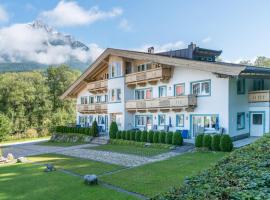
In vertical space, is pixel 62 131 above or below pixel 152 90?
below

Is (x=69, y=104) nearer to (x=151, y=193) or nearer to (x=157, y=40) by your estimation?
(x=157, y=40)

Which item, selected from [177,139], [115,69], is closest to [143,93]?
[115,69]

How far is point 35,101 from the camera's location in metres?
52.7

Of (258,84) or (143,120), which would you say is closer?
(258,84)

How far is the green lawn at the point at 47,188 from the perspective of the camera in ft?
31.4

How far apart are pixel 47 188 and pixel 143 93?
55.7 feet

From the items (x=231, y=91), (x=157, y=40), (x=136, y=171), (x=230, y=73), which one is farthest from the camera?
(x=157, y=40)

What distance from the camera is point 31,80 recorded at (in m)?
54.3

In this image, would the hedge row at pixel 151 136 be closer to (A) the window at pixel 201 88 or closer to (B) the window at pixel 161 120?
(B) the window at pixel 161 120

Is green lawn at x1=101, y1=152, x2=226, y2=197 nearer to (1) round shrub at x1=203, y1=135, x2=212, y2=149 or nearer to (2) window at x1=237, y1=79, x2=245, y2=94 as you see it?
(1) round shrub at x1=203, y1=135, x2=212, y2=149

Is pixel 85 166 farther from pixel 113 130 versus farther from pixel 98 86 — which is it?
pixel 98 86

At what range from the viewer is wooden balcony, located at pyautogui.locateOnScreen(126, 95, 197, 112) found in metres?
20.5

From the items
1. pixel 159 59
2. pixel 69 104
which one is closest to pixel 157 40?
pixel 159 59

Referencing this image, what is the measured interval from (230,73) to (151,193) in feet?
34.6
